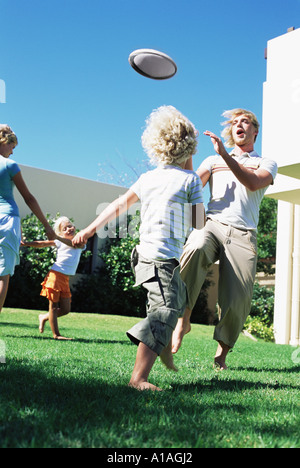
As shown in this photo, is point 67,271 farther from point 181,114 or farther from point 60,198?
point 60,198

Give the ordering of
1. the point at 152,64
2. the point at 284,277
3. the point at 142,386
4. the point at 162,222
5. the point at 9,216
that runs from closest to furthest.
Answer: the point at 142,386
the point at 162,222
the point at 9,216
the point at 152,64
the point at 284,277

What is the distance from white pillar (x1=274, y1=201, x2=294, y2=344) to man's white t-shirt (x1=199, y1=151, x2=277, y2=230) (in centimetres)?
897

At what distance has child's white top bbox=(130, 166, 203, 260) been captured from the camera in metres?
Result: 2.93

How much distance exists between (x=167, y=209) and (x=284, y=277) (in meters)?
10.4

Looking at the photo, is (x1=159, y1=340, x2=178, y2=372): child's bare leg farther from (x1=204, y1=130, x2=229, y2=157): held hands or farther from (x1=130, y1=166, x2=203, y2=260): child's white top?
(x1=204, y1=130, x2=229, y2=157): held hands

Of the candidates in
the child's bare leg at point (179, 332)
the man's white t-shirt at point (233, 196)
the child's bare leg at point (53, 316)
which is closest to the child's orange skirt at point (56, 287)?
the child's bare leg at point (53, 316)

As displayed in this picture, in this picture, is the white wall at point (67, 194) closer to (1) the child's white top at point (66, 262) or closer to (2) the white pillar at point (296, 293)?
(2) the white pillar at point (296, 293)

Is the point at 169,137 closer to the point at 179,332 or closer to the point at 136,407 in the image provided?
the point at 136,407

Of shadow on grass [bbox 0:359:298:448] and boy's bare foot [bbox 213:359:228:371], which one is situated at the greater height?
shadow on grass [bbox 0:359:298:448]

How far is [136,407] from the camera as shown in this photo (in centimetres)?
220

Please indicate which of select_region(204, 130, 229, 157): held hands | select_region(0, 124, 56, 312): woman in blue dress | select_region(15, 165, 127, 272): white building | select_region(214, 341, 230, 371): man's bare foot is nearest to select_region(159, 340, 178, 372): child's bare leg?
select_region(214, 341, 230, 371): man's bare foot

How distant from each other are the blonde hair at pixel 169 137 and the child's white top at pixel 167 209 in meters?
0.09

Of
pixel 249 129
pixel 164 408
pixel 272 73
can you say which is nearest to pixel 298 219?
pixel 272 73

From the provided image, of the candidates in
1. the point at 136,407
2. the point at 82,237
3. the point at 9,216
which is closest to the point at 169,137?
the point at 82,237
